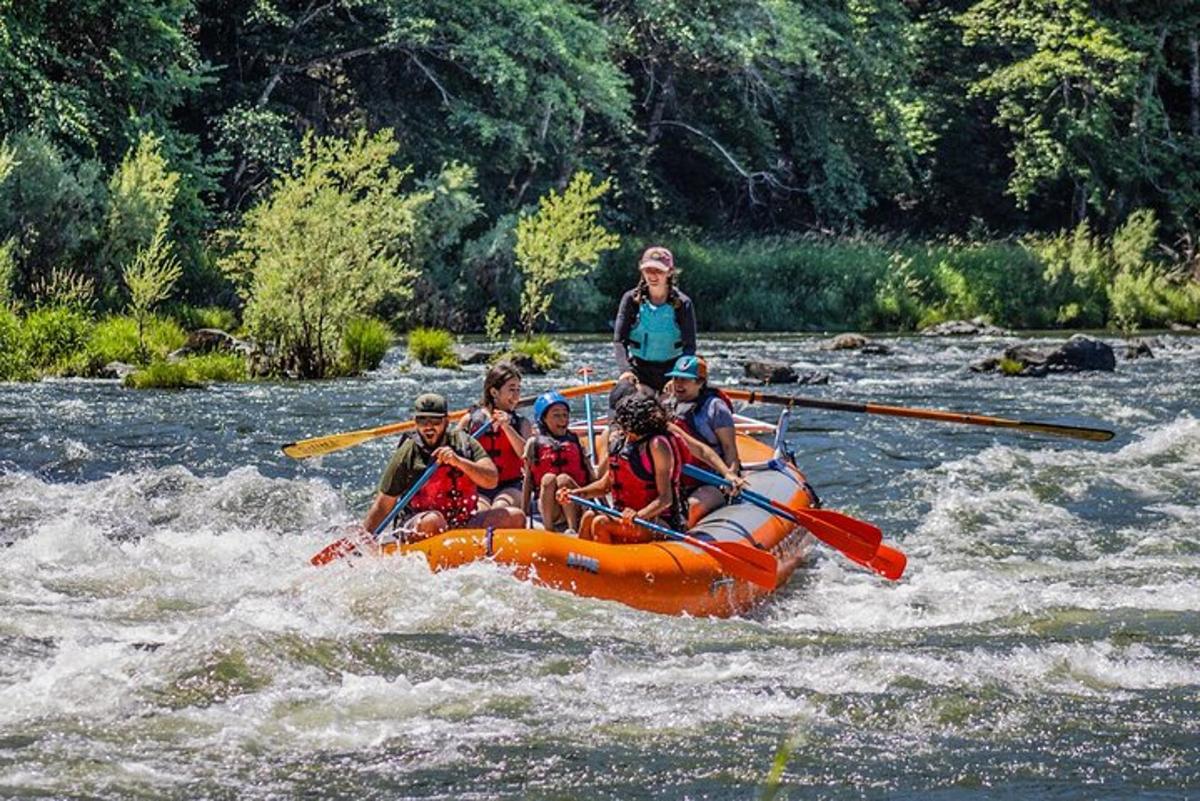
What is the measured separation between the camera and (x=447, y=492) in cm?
912

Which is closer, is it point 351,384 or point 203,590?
point 203,590

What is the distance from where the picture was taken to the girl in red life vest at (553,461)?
9.14m

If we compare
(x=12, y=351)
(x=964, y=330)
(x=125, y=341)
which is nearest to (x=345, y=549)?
(x=12, y=351)

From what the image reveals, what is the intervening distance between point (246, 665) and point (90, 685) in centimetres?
59

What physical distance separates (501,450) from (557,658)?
87.4 inches

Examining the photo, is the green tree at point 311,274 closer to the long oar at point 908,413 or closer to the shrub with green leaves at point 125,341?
the shrub with green leaves at point 125,341

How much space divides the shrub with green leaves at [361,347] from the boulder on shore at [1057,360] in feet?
23.6

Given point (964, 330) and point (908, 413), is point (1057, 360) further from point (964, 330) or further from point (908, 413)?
point (908, 413)

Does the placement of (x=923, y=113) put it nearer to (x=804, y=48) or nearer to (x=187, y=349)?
(x=804, y=48)

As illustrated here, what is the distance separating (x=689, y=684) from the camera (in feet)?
23.0

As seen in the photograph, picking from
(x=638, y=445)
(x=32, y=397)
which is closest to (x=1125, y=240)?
(x=32, y=397)

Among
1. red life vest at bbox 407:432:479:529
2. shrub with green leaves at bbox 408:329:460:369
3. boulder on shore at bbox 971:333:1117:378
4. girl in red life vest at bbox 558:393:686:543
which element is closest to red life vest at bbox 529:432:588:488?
girl in red life vest at bbox 558:393:686:543

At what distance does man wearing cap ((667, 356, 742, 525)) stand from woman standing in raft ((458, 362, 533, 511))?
33.1 inches

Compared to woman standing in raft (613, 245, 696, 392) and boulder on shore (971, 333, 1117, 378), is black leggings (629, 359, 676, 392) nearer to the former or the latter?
woman standing in raft (613, 245, 696, 392)
